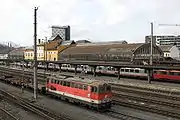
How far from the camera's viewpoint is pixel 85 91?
90.9ft

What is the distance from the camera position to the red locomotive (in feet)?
86.5

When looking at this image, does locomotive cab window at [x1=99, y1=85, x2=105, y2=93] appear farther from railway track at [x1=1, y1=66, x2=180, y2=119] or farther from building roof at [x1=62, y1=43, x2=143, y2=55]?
building roof at [x1=62, y1=43, x2=143, y2=55]

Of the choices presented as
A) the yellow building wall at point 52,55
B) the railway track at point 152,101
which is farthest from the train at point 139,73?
the yellow building wall at point 52,55

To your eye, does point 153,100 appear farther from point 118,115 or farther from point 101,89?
point 101,89

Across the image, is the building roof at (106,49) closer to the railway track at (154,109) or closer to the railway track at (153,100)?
the railway track at (153,100)

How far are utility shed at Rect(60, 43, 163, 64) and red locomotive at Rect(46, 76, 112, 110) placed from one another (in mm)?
34971

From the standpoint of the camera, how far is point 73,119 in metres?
23.2

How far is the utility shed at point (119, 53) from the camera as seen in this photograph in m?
71.2

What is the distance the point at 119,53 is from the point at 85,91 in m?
47.6

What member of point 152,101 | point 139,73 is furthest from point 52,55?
point 152,101

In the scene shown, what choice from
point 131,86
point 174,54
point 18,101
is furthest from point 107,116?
point 174,54

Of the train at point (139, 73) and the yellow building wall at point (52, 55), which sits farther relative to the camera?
the yellow building wall at point (52, 55)

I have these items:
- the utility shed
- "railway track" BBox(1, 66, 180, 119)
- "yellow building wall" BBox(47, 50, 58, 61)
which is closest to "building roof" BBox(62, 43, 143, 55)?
the utility shed

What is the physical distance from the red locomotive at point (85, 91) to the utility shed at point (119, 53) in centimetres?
3497
